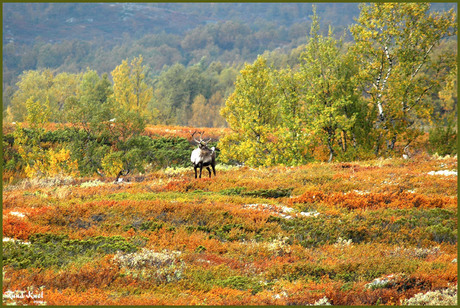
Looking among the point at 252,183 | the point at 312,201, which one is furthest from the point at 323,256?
the point at 252,183

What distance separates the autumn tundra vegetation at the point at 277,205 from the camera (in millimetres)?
8102

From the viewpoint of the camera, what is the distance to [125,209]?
13.5m

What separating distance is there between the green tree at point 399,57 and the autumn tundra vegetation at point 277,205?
4.6 inches

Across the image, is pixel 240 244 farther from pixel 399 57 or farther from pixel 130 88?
pixel 130 88

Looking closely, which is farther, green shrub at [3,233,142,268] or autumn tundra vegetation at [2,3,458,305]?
green shrub at [3,233,142,268]

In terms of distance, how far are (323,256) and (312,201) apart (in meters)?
5.84

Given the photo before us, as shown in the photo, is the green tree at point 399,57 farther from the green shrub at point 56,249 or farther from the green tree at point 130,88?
the green tree at point 130,88

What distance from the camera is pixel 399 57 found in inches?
1206

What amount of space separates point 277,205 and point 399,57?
21.5m

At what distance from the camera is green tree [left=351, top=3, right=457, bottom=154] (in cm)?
3003

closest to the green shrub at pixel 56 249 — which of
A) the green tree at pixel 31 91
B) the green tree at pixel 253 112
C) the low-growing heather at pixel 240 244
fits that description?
the low-growing heather at pixel 240 244

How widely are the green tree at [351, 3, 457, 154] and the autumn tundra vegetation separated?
0.38ft

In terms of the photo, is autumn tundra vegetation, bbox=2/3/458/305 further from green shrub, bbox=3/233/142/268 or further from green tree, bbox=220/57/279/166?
green tree, bbox=220/57/279/166

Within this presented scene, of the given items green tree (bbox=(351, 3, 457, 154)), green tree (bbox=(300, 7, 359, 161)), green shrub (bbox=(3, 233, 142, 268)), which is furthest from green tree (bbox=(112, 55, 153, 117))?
green shrub (bbox=(3, 233, 142, 268))
